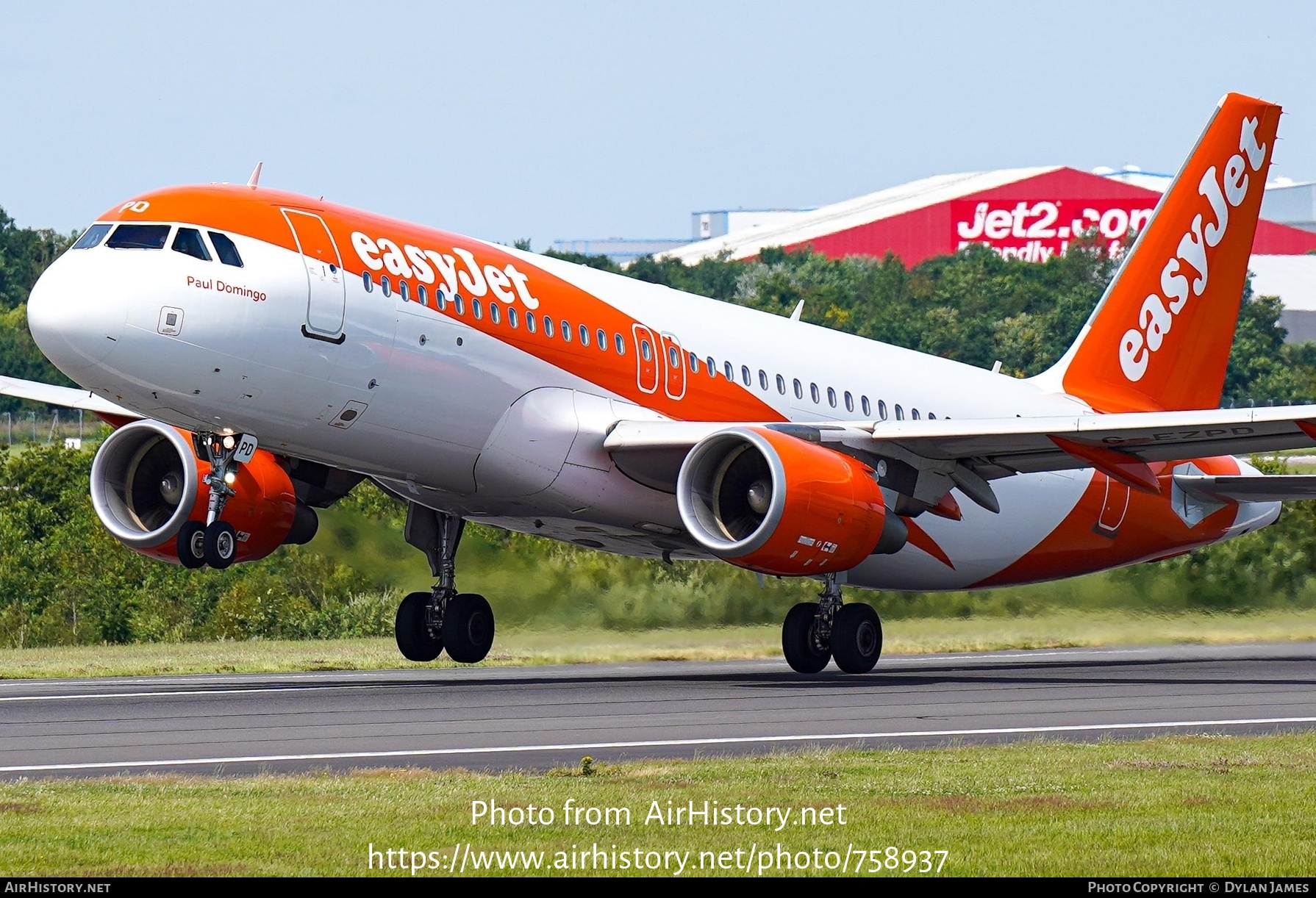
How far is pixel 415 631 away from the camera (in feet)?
90.4

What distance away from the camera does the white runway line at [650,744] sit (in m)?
15.0

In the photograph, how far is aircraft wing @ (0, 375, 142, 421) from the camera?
2672 centimetres

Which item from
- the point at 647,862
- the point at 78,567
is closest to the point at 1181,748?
the point at 647,862

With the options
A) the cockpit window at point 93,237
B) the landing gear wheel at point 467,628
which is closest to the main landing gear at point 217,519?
the cockpit window at point 93,237

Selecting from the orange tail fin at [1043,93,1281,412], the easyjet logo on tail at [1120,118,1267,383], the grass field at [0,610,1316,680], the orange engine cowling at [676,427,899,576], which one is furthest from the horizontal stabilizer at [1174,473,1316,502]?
the orange engine cowling at [676,427,899,576]

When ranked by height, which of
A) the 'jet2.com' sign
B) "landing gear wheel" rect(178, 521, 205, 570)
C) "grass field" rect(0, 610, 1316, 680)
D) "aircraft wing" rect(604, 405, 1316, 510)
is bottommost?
"grass field" rect(0, 610, 1316, 680)

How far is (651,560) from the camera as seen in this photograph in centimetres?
3166

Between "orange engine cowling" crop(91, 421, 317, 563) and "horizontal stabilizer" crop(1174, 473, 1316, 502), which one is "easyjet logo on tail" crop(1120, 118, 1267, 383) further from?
"orange engine cowling" crop(91, 421, 317, 563)

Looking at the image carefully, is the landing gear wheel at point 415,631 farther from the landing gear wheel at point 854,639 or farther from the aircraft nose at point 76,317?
the aircraft nose at point 76,317

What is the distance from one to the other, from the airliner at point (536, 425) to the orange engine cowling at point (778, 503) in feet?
0.10

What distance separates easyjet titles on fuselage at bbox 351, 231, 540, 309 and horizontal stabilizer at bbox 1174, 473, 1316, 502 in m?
11.2

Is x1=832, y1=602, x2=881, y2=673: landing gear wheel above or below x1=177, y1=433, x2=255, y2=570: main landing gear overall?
below

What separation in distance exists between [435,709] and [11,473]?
40237 mm

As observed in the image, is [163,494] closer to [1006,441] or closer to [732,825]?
[1006,441]
